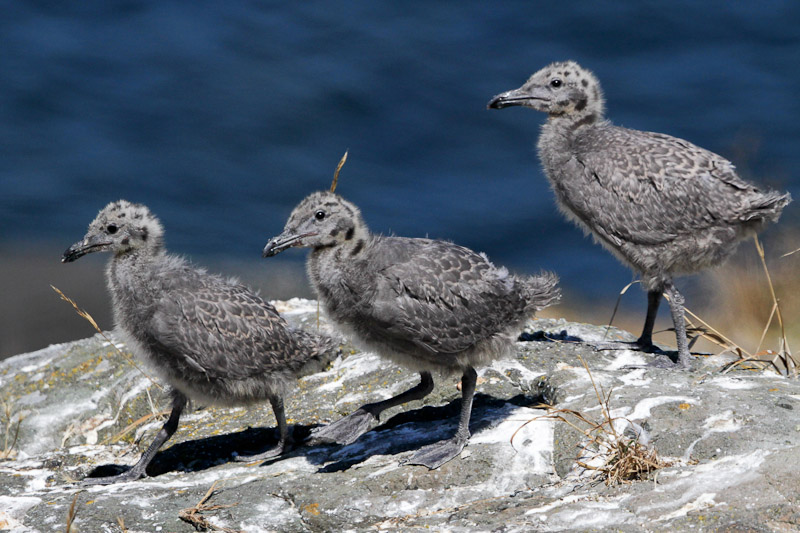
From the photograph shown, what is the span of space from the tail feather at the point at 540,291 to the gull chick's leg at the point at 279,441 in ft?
5.62

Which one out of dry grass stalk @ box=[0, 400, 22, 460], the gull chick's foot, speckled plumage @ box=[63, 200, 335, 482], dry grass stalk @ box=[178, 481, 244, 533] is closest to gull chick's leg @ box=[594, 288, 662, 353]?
the gull chick's foot

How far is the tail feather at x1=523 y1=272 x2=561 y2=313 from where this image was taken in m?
5.97

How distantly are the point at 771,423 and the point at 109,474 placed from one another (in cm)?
410

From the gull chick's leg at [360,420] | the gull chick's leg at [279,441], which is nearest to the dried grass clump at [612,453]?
the gull chick's leg at [360,420]

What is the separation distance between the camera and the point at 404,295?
18.2ft

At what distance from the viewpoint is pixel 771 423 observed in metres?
5.14

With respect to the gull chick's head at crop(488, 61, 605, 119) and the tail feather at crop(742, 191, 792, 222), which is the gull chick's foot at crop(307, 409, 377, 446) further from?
the gull chick's head at crop(488, 61, 605, 119)

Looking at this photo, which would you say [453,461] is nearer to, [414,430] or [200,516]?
[414,430]

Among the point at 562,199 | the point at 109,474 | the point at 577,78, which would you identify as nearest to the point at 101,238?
the point at 109,474

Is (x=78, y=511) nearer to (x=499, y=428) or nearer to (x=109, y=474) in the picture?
(x=109, y=474)

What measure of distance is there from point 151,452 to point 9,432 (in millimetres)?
1958

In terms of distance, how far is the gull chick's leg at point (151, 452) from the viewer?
19.2 ft

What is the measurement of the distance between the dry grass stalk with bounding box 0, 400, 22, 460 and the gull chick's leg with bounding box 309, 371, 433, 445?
2.39m

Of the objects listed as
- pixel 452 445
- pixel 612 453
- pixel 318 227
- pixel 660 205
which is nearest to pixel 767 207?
pixel 660 205
